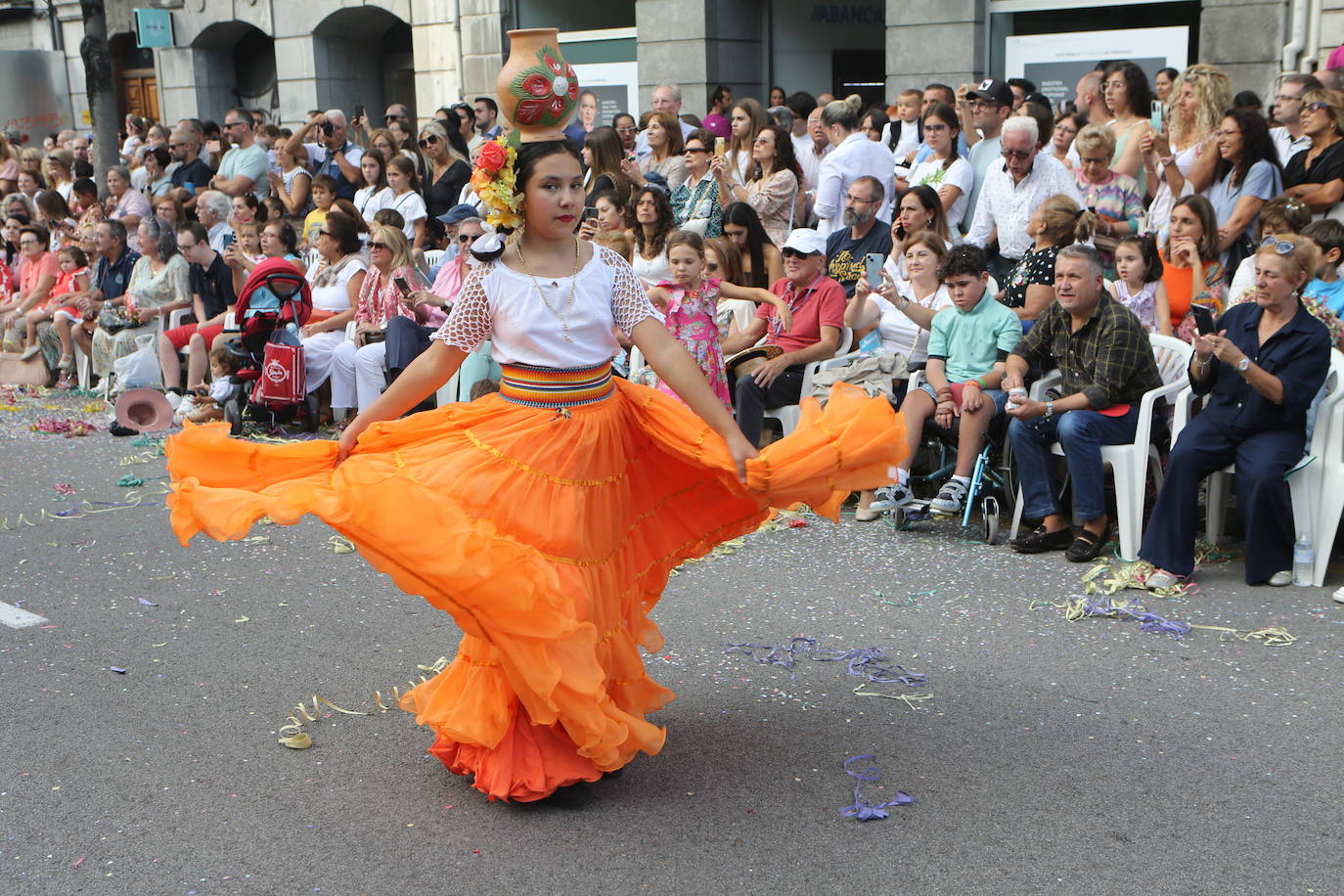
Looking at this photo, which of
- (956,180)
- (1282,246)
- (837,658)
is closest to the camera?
(837,658)

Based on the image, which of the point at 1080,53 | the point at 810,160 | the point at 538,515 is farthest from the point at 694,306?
the point at 1080,53

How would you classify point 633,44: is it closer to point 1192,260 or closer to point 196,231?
point 196,231

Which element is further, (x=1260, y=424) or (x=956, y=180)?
(x=956, y=180)

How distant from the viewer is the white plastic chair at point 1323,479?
5.79 m

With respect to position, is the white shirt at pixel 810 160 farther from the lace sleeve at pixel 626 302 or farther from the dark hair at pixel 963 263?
the lace sleeve at pixel 626 302

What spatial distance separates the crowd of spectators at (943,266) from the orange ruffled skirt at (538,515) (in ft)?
3.06

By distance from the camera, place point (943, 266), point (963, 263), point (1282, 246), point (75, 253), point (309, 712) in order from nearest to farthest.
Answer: point (309, 712)
point (1282, 246)
point (963, 263)
point (943, 266)
point (75, 253)

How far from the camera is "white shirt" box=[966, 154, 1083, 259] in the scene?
818 cm

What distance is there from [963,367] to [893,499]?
0.81 metres

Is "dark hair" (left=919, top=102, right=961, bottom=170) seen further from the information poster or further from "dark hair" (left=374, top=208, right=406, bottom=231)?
"dark hair" (left=374, top=208, right=406, bottom=231)

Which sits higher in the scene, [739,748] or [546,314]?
[546,314]

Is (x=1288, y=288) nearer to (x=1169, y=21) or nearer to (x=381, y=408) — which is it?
(x=381, y=408)

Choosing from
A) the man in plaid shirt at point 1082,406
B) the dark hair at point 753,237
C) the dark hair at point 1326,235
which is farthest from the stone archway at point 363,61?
the dark hair at point 1326,235

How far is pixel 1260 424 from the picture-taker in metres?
5.89
